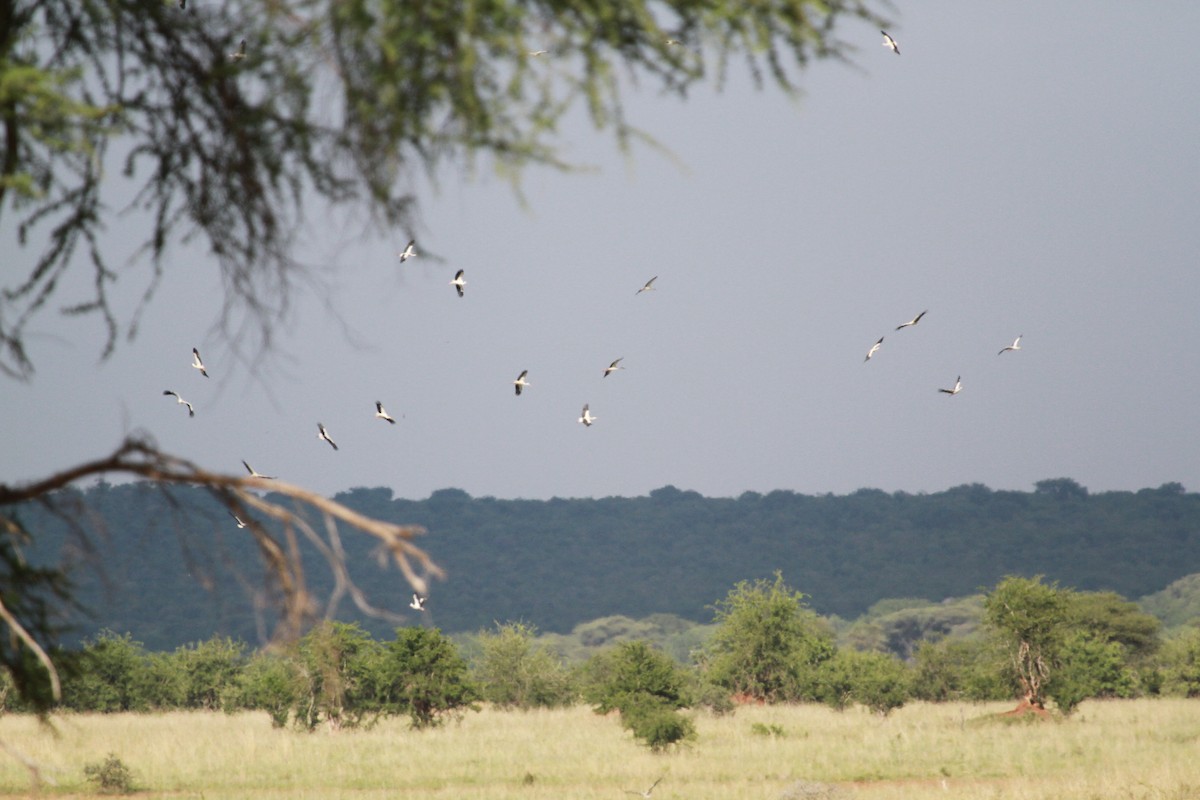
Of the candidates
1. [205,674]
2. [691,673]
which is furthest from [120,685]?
[691,673]

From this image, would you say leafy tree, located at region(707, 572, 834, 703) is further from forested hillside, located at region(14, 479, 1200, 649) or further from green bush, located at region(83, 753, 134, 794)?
forested hillside, located at region(14, 479, 1200, 649)

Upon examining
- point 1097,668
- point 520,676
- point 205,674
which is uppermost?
point 205,674

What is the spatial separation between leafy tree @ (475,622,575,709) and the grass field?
10494 mm

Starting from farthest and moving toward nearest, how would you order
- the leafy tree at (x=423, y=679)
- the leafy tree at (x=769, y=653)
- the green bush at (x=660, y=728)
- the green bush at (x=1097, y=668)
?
1. the leafy tree at (x=769, y=653)
2. the green bush at (x=1097, y=668)
3. the leafy tree at (x=423, y=679)
4. the green bush at (x=660, y=728)

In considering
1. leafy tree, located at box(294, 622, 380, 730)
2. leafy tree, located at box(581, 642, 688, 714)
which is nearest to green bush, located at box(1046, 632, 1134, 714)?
leafy tree, located at box(581, 642, 688, 714)

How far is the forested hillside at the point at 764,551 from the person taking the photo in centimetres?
15038

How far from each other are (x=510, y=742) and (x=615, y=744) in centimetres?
253

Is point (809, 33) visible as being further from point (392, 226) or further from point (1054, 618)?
point (1054, 618)

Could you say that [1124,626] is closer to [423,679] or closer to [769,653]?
[769,653]

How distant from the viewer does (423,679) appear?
31203 millimetres

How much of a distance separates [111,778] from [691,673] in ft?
70.6

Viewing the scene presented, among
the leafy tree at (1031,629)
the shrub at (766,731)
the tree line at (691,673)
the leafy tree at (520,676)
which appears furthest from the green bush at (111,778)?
the leafy tree at (1031,629)

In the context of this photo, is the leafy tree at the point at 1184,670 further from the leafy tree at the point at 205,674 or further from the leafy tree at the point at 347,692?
the leafy tree at the point at 205,674

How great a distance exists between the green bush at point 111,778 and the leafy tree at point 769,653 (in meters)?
22.8
